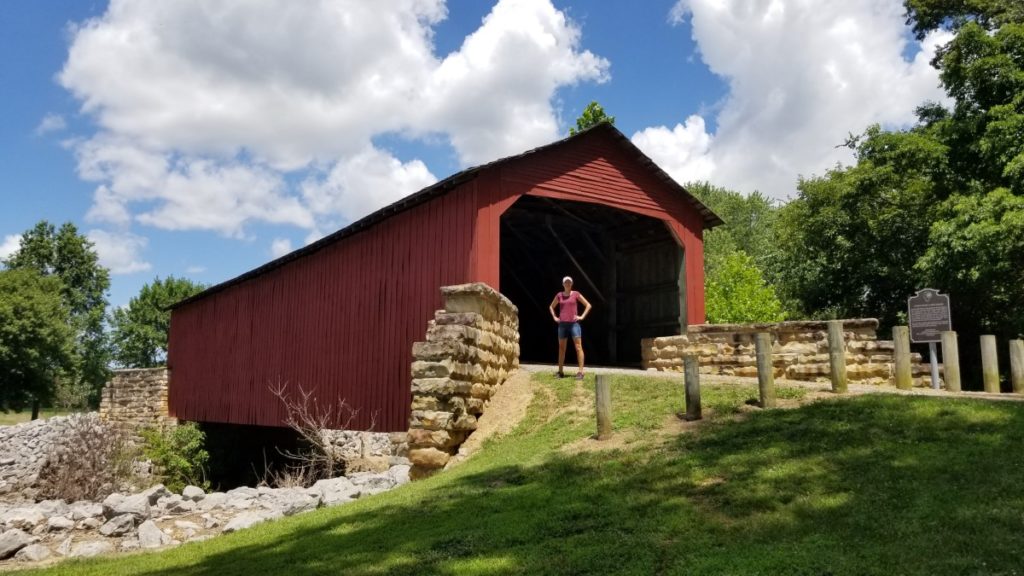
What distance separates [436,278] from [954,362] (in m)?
7.86

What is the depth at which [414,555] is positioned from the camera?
15.1 ft

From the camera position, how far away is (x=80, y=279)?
137ft

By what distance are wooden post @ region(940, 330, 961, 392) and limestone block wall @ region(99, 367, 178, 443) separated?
730 inches

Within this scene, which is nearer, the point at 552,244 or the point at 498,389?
the point at 498,389

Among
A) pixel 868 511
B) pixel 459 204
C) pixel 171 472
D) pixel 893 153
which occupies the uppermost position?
pixel 893 153

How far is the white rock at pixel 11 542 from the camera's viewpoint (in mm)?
6742

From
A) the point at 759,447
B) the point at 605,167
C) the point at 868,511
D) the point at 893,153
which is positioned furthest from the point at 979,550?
the point at 893,153

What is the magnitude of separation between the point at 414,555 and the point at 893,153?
57.6 feet

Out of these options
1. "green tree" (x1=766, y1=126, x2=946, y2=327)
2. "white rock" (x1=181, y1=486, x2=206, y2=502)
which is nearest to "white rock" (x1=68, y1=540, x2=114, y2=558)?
"white rock" (x1=181, y1=486, x2=206, y2=502)

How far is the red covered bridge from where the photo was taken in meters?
12.0

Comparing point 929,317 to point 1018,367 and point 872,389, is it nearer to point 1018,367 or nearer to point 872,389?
point 1018,367

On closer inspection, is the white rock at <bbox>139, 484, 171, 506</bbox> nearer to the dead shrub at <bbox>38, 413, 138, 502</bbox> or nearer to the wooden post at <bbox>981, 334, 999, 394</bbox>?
the dead shrub at <bbox>38, 413, 138, 502</bbox>

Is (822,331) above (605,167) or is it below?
below

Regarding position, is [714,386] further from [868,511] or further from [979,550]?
[979,550]
